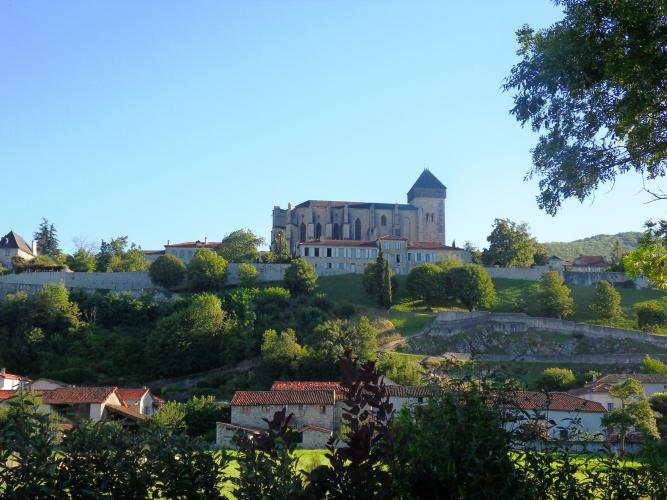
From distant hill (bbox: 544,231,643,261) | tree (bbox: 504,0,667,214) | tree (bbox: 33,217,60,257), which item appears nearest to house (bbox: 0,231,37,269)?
tree (bbox: 33,217,60,257)

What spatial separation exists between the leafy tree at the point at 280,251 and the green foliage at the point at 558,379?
3754 centimetres

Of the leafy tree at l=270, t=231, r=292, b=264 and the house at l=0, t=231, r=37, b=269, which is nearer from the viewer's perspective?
the leafy tree at l=270, t=231, r=292, b=264

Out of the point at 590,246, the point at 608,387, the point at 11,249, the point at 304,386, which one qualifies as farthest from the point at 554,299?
the point at 590,246

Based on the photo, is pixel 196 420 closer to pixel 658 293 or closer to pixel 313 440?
pixel 313 440

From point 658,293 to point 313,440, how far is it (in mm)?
49773

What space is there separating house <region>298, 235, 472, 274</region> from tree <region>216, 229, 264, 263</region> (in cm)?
621

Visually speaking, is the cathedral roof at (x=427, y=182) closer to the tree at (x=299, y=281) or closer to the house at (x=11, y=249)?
the tree at (x=299, y=281)

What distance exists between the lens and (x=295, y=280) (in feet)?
233

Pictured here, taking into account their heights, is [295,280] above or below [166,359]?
above

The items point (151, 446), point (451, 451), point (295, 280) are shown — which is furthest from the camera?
point (295, 280)

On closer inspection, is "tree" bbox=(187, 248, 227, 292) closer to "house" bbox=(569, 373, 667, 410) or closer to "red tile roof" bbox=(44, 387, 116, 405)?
"red tile roof" bbox=(44, 387, 116, 405)

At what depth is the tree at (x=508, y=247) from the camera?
8356cm

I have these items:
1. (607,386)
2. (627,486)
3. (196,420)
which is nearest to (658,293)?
(607,386)

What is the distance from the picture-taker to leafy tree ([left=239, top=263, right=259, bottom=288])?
7388 centimetres
